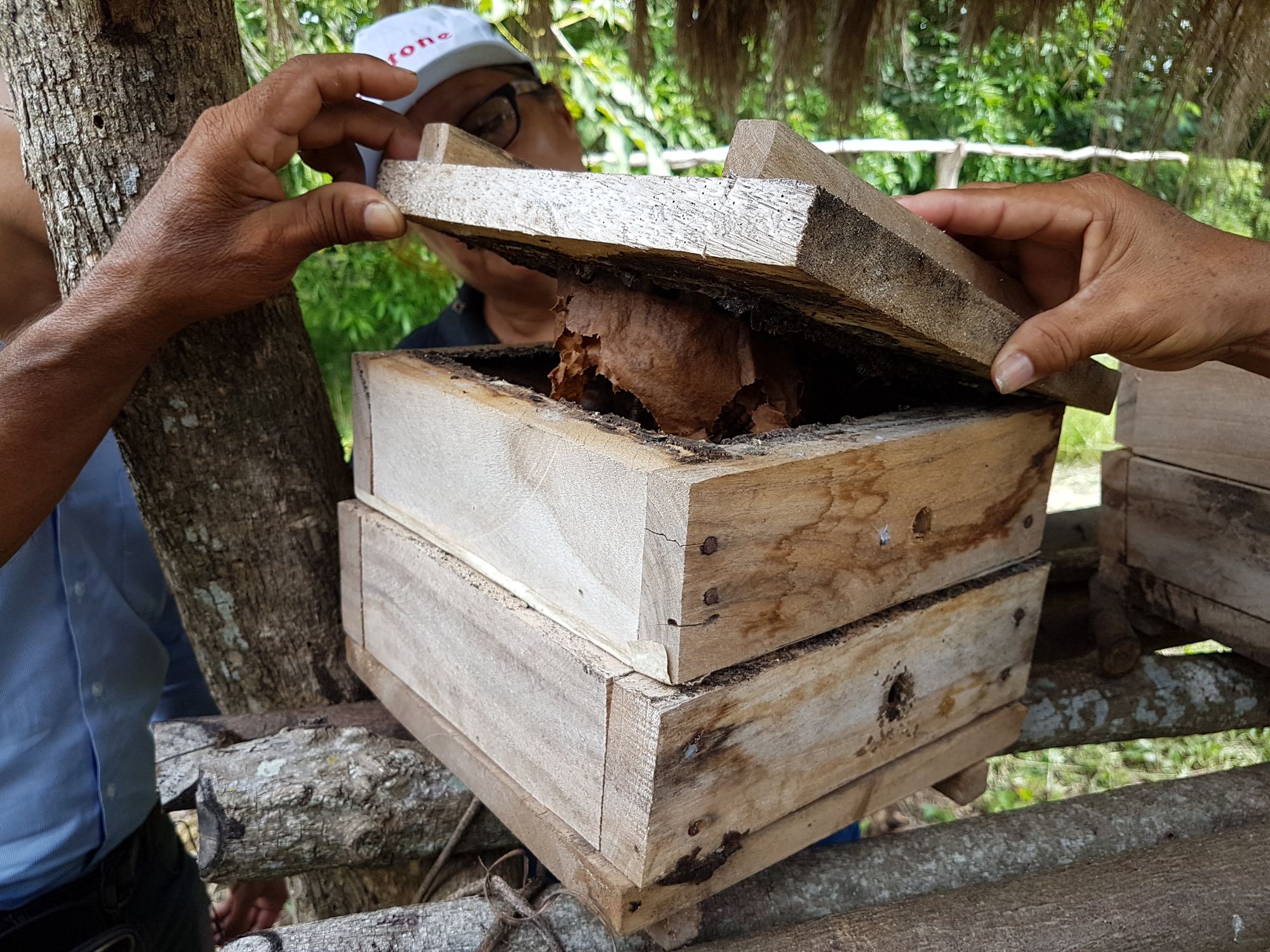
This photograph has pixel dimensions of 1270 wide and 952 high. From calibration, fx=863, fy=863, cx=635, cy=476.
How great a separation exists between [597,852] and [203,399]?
820 millimetres

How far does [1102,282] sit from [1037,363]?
153 millimetres

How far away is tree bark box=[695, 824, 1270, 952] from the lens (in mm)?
962

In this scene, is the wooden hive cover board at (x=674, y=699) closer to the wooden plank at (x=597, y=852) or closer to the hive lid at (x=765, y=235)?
the wooden plank at (x=597, y=852)

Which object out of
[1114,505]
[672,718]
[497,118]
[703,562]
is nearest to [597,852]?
[672,718]

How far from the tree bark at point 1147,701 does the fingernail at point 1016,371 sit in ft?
2.43

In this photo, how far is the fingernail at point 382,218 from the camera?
3.48 ft

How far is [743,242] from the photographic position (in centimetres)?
68

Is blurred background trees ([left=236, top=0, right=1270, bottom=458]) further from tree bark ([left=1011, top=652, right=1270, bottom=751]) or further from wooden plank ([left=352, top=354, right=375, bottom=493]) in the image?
tree bark ([left=1011, top=652, right=1270, bottom=751])

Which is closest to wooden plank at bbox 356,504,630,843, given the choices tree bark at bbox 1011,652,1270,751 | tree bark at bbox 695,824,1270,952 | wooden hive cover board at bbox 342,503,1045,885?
wooden hive cover board at bbox 342,503,1045,885

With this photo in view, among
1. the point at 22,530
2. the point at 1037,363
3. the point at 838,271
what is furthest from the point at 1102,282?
the point at 22,530

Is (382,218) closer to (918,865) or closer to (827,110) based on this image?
(918,865)

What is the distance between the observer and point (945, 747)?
1.19 metres

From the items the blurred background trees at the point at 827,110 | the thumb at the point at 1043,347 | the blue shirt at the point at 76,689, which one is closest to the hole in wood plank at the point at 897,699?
the thumb at the point at 1043,347

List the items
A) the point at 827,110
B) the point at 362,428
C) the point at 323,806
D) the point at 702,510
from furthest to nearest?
the point at 827,110
the point at 362,428
the point at 323,806
the point at 702,510
